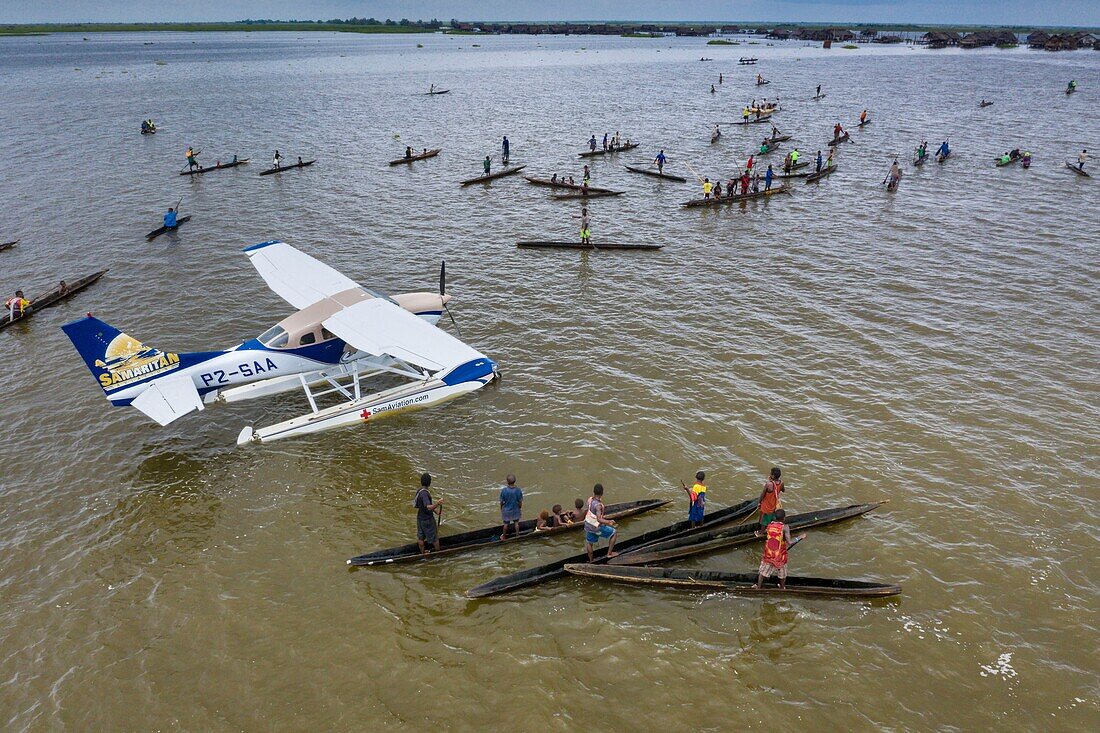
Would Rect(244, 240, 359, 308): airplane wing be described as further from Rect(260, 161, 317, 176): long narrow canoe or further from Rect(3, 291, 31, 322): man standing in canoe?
Rect(260, 161, 317, 176): long narrow canoe

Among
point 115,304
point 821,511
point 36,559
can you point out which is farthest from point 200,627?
point 115,304

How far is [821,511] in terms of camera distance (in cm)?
1570

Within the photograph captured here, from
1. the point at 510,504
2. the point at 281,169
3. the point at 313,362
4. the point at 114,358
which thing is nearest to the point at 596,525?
the point at 510,504

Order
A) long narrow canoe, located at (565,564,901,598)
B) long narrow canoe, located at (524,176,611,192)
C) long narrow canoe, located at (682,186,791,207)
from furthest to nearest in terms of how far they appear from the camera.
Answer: long narrow canoe, located at (524,176,611,192)
long narrow canoe, located at (682,186,791,207)
long narrow canoe, located at (565,564,901,598)

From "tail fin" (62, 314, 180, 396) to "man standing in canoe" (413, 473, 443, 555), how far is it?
34.5 feet

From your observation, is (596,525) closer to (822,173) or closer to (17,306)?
(17,306)

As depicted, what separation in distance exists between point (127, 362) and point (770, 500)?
19.3m

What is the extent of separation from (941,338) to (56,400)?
35.0 meters

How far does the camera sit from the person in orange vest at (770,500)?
570 inches

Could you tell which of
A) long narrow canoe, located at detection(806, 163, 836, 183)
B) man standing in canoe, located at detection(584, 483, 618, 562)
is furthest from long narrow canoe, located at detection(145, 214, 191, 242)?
long narrow canoe, located at detection(806, 163, 836, 183)

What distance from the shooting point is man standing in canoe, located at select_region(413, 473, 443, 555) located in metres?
14.0

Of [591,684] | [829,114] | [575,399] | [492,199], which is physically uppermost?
[829,114]

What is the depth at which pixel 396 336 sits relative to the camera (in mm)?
18891

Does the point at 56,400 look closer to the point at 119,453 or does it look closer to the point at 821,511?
the point at 119,453
